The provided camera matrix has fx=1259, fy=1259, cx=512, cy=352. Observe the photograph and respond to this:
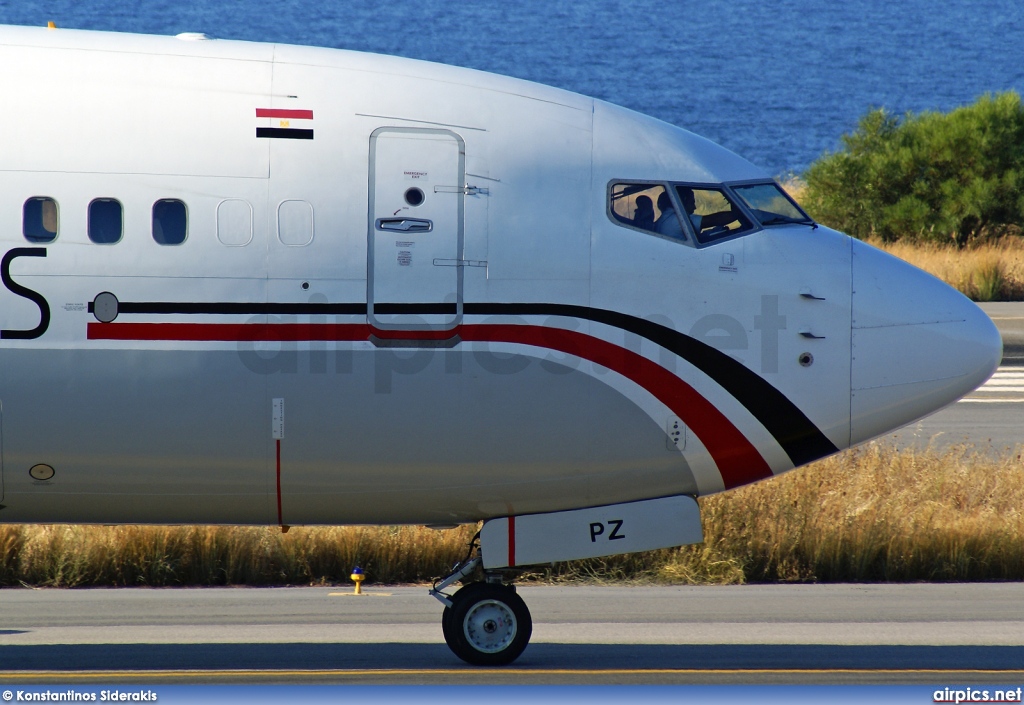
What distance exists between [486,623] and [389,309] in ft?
7.50

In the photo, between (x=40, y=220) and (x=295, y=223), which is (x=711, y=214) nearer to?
(x=295, y=223)

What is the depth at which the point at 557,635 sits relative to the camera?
9930 millimetres

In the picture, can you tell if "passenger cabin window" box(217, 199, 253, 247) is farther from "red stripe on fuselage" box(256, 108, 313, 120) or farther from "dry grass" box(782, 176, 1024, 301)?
"dry grass" box(782, 176, 1024, 301)

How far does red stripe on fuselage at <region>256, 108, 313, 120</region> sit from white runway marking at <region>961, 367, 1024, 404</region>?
14.7 metres

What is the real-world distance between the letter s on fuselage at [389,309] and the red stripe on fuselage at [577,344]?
15mm

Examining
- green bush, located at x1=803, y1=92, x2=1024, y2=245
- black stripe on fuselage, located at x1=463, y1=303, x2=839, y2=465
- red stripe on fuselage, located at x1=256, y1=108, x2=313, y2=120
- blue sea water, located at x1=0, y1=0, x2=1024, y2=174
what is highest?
blue sea water, located at x1=0, y1=0, x2=1024, y2=174

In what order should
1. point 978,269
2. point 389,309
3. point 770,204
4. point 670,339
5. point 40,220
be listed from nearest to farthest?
1. point 40,220
2. point 389,309
3. point 670,339
4. point 770,204
5. point 978,269

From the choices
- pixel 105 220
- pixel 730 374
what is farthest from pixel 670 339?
pixel 105 220

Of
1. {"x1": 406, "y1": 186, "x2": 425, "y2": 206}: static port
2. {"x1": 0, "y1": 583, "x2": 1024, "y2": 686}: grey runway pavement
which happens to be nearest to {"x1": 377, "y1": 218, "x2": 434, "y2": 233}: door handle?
{"x1": 406, "y1": 186, "x2": 425, "y2": 206}: static port

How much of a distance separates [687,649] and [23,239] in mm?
5572

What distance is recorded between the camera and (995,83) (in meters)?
146

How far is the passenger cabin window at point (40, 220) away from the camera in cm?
777

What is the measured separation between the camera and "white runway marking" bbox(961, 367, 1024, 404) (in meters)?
20.4

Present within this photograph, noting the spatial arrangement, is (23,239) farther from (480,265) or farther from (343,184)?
(480,265)
